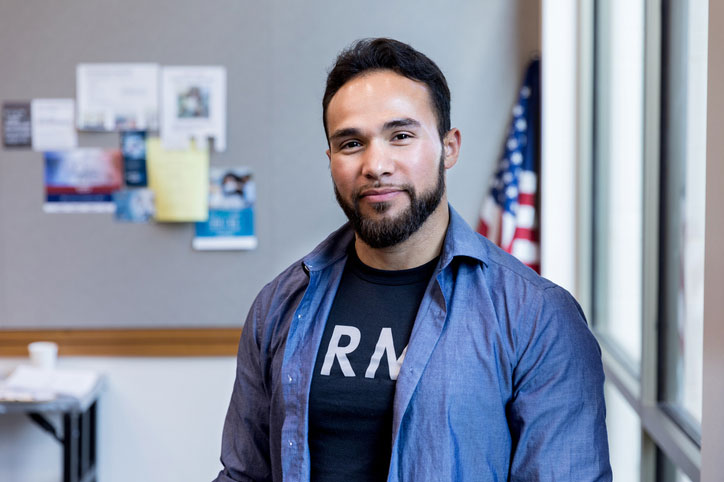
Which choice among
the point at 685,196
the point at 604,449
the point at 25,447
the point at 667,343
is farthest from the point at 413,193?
the point at 25,447

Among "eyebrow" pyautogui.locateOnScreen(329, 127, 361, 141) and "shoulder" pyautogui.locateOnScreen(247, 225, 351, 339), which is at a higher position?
"eyebrow" pyautogui.locateOnScreen(329, 127, 361, 141)

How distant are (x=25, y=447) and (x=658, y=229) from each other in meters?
2.30

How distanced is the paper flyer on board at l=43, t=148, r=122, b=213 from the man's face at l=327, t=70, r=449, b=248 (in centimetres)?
172

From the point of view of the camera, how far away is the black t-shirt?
1266 millimetres

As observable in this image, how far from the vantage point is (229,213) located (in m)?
2.84

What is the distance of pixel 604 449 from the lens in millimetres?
1185

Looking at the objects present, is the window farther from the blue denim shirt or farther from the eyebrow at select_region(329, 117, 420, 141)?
the eyebrow at select_region(329, 117, 420, 141)

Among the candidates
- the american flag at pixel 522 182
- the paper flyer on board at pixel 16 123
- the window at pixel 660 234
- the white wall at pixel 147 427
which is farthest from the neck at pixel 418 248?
the paper flyer on board at pixel 16 123

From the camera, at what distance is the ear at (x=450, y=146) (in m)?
1.41

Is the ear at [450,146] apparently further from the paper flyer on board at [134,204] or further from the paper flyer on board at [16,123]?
the paper flyer on board at [16,123]

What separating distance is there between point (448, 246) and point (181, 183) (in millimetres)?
1715

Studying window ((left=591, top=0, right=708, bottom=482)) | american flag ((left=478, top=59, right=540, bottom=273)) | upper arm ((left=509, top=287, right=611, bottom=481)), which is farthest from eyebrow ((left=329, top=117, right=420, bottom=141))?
american flag ((left=478, top=59, right=540, bottom=273))

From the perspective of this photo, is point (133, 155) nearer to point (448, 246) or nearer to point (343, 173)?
point (343, 173)

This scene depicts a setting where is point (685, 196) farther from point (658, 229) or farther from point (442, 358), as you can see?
point (442, 358)
